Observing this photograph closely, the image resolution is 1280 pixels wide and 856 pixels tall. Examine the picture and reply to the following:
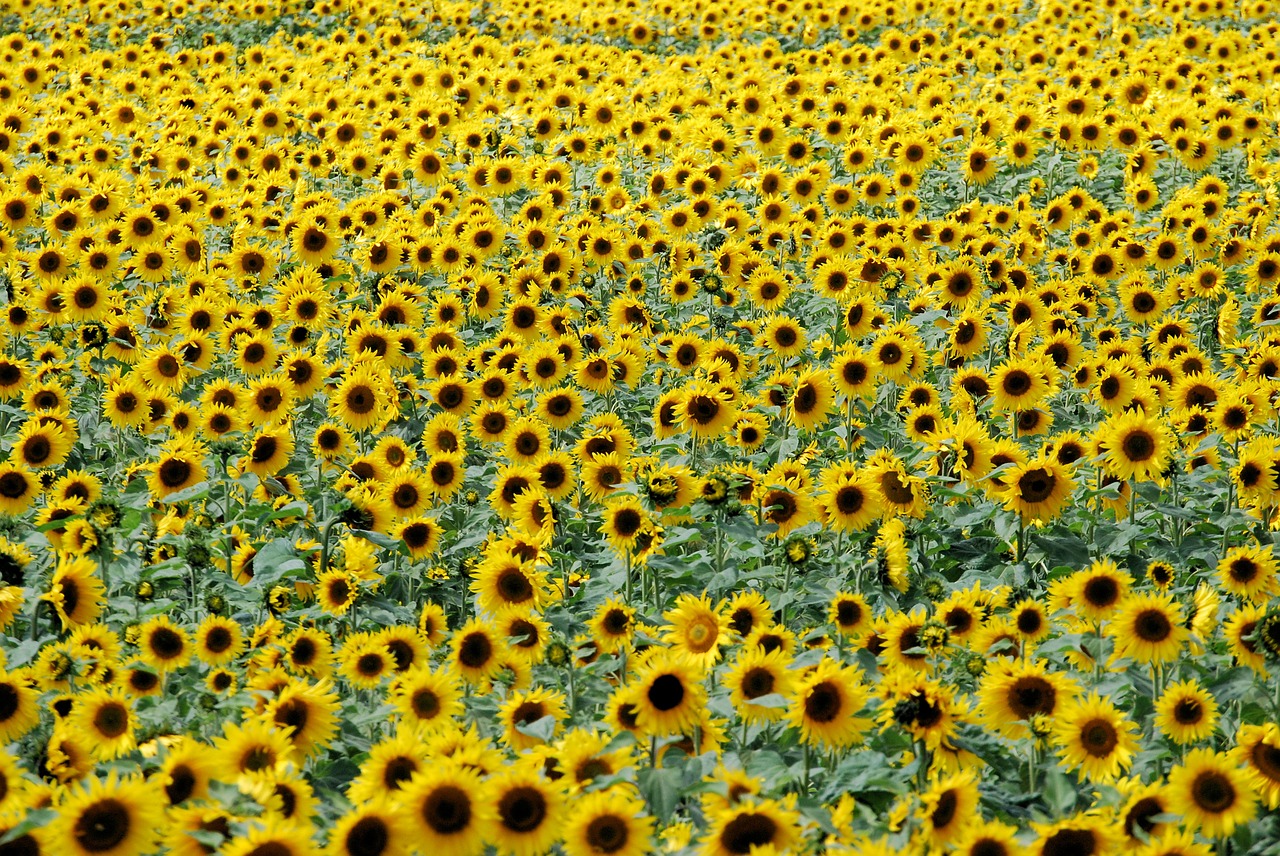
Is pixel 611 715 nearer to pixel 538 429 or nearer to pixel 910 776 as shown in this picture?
pixel 910 776

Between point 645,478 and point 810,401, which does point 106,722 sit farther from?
point 810,401

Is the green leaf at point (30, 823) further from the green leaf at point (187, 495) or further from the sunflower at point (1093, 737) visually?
the sunflower at point (1093, 737)

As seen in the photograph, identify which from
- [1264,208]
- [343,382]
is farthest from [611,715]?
[1264,208]

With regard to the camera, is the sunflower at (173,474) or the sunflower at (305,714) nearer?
the sunflower at (305,714)

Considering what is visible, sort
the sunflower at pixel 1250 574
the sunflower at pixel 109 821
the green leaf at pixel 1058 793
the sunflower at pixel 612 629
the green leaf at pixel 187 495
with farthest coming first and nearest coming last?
the green leaf at pixel 187 495
the sunflower at pixel 1250 574
the sunflower at pixel 612 629
the green leaf at pixel 1058 793
the sunflower at pixel 109 821

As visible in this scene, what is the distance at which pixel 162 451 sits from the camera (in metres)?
7.20

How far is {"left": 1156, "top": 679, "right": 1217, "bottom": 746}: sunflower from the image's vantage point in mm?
4668

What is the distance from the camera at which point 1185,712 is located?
4703 millimetres

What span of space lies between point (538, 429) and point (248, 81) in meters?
11.6

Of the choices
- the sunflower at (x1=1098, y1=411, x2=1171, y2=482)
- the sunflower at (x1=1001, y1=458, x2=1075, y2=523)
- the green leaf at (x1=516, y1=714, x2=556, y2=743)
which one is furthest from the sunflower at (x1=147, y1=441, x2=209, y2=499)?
the sunflower at (x1=1098, y1=411, x2=1171, y2=482)

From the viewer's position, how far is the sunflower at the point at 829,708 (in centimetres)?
457

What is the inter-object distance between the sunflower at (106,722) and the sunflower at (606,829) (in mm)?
2014

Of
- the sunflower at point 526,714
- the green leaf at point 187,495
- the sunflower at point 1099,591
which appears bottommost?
the sunflower at point 526,714

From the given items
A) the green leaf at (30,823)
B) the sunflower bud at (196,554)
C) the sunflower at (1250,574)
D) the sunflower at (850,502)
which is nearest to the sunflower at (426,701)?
the green leaf at (30,823)
